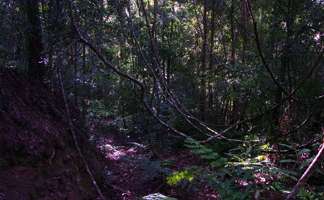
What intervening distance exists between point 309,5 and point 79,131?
4985mm

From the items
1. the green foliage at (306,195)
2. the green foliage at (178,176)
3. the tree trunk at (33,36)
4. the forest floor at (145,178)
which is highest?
the tree trunk at (33,36)

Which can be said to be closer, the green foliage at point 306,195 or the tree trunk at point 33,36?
the green foliage at point 306,195

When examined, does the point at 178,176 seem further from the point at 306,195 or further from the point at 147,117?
the point at 147,117

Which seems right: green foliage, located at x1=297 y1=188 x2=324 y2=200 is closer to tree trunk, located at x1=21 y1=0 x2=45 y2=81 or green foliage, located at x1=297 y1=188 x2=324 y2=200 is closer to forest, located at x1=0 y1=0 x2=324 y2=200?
forest, located at x1=0 y1=0 x2=324 y2=200

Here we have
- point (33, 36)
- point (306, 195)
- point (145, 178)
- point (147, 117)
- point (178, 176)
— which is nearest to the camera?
point (178, 176)

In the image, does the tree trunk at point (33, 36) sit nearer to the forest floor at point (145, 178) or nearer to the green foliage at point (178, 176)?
the forest floor at point (145, 178)

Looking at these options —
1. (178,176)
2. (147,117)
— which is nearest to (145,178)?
(178,176)

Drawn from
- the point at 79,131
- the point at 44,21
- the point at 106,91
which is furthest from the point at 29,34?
the point at 106,91

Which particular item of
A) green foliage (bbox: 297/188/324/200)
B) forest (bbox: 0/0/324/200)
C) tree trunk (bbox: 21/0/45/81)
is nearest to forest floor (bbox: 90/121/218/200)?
forest (bbox: 0/0/324/200)

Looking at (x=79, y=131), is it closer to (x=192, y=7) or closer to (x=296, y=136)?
(x=296, y=136)

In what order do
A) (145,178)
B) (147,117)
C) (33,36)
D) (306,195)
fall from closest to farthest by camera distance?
(306,195)
(33,36)
(145,178)
(147,117)

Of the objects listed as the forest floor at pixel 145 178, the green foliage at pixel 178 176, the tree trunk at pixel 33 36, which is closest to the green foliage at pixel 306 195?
the forest floor at pixel 145 178

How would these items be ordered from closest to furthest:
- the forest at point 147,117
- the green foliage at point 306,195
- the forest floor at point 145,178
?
the forest at point 147,117 → the green foliage at point 306,195 → the forest floor at point 145,178

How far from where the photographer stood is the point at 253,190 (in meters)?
3.23
